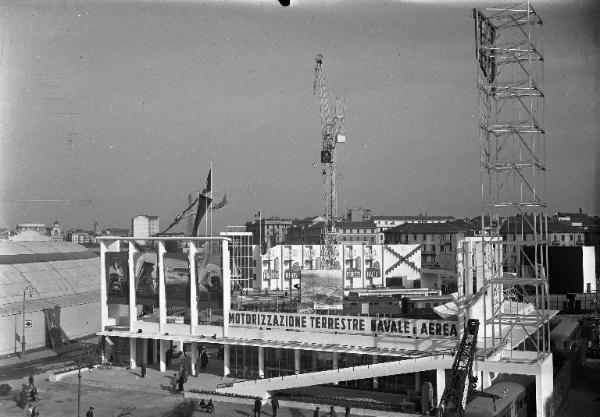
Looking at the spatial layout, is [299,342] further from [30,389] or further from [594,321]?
[594,321]

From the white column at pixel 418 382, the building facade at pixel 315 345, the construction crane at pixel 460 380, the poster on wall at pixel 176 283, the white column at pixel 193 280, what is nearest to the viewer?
the construction crane at pixel 460 380

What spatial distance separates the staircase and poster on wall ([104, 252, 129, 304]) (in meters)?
8.37

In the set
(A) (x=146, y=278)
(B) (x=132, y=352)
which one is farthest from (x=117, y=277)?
(B) (x=132, y=352)

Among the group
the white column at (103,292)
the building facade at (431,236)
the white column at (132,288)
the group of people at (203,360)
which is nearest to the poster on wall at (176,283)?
the white column at (132,288)

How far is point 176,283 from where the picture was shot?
109 ft

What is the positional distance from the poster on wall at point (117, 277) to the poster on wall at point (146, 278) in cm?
73

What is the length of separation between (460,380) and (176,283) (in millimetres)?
15241

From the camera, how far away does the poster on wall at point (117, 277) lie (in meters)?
34.3

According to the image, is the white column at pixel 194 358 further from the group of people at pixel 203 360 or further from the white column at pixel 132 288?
the white column at pixel 132 288

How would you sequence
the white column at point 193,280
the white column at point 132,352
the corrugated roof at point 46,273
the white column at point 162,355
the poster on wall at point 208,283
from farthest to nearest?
the corrugated roof at point 46,273
the white column at point 132,352
the white column at point 162,355
the poster on wall at point 208,283
the white column at point 193,280

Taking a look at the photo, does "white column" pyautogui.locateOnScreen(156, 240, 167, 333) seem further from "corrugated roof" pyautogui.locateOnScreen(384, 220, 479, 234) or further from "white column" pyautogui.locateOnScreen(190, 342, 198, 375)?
"corrugated roof" pyautogui.locateOnScreen(384, 220, 479, 234)

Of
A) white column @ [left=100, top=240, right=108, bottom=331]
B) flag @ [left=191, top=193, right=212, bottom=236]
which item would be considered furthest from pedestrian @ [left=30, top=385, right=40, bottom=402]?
flag @ [left=191, top=193, right=212, bottom=236]

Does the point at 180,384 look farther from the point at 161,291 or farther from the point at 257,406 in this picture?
the point at 161,291

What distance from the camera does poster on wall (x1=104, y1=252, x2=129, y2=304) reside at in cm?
3434
